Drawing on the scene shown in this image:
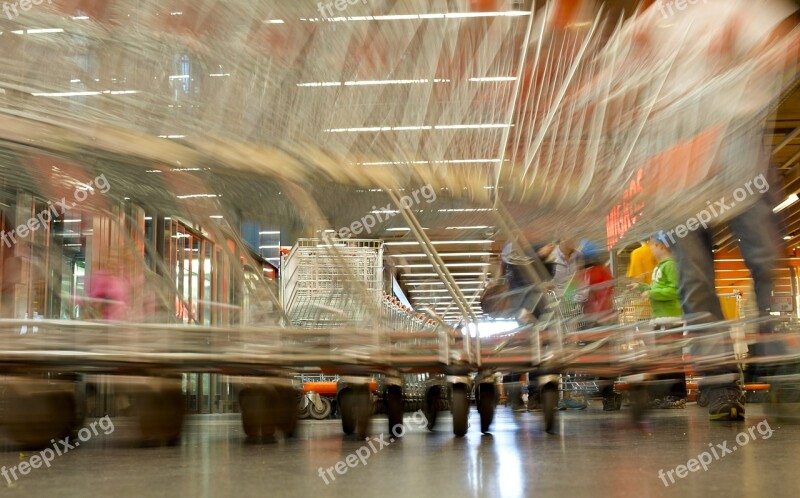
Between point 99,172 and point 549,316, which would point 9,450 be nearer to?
point 99,172

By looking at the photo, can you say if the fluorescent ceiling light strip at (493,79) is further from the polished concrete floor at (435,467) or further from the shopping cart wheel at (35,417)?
the shopping cart wheel at (35,417)

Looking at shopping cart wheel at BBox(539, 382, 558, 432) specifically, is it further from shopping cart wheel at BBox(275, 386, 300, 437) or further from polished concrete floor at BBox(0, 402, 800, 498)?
shopping cart wheel at BBox(275, 386, 300, 437)

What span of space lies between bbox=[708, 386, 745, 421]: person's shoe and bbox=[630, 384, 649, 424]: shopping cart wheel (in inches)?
11.8

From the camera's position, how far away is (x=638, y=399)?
376 cm

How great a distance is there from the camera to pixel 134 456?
8.46 ft

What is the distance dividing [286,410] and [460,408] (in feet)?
1.99

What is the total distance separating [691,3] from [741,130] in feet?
1.60

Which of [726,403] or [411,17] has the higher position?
[411,17]

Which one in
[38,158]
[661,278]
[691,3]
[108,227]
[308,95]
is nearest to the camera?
[38,158]

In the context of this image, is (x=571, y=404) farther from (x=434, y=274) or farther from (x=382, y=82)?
(x=382, y=82)

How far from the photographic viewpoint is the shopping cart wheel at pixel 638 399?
3.70m

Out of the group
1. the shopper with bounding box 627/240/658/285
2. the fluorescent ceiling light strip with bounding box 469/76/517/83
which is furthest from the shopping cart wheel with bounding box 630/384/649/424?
the shopper with bounding box 627/240/658/285

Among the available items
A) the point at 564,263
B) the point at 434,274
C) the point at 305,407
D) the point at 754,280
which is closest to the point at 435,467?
the point at 434,274

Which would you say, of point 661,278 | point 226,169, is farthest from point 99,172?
point 661,278
